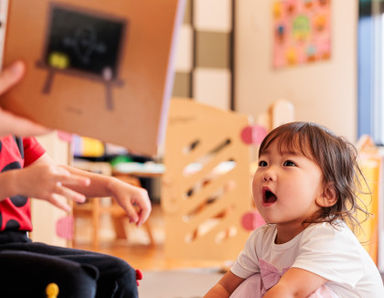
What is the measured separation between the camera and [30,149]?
34.4 inches

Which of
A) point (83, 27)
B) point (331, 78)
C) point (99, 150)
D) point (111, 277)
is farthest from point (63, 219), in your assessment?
point (99, 150)

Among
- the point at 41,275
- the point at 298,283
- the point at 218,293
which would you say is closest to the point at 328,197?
the point at 298,283

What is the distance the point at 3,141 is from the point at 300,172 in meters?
0.49

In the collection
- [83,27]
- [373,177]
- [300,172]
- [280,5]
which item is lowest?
[373,177]

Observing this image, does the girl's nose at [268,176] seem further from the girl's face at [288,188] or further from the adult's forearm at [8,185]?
the adult's forearm at [8,185]

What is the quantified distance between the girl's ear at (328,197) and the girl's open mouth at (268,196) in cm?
8

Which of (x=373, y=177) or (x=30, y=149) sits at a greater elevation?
(x=30, y=149)

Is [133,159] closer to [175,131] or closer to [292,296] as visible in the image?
[175,131]

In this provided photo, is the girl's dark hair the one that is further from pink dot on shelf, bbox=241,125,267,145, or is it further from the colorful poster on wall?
the colorful poster on wall

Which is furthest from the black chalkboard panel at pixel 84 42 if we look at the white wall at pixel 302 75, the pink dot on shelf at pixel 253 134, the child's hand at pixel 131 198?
the white wall at pixel 302 75

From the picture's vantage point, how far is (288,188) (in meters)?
0.85

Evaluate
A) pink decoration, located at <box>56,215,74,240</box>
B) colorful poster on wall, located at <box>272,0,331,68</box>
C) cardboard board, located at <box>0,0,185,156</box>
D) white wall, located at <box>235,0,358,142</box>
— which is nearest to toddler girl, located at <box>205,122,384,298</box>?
cardboard board, located at <box>0,0,185,156</box>

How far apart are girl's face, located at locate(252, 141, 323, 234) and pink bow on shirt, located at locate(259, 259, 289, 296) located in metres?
0.09

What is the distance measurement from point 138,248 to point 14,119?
2362 mm
